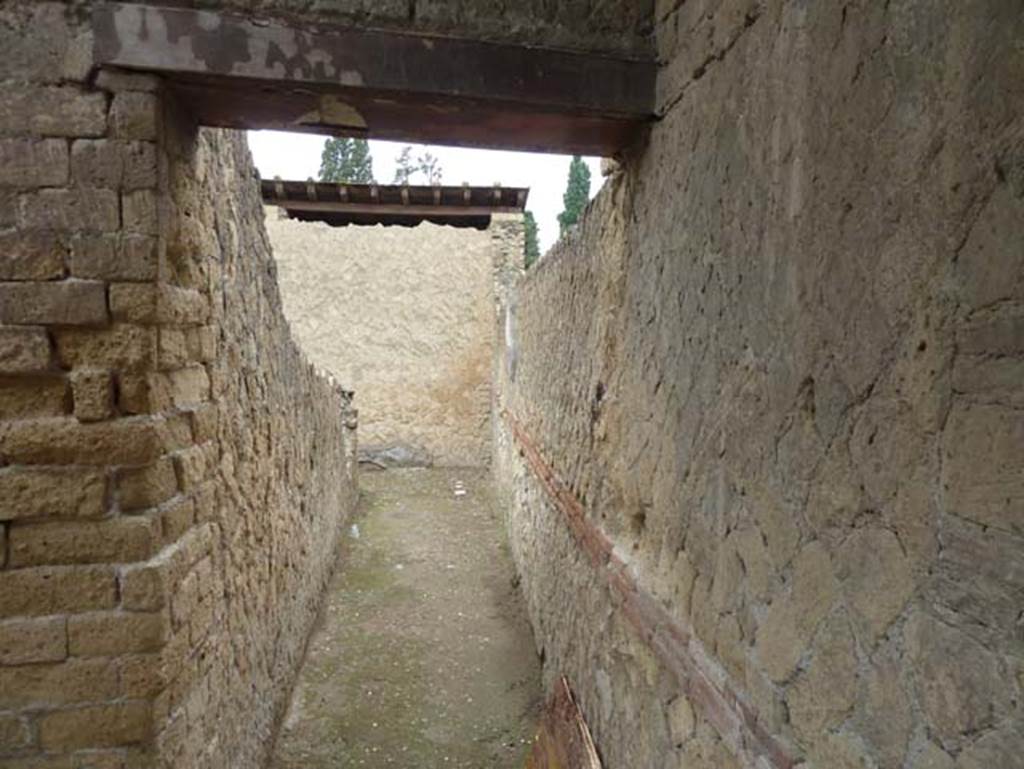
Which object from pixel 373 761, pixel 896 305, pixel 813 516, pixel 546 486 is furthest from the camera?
pixel 546 486

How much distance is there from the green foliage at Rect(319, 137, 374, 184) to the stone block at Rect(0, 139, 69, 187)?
103ft

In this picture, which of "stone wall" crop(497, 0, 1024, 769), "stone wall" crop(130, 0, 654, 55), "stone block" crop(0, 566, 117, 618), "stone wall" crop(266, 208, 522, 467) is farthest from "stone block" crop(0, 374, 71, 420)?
"stone wall" crop(266, 208, 522, 467)

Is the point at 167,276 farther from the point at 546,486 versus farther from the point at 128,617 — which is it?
the point at 546,486

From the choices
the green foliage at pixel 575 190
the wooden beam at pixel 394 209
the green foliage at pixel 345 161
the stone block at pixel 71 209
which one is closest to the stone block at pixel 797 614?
the stone block at pixel 71 209

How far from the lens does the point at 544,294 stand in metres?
5.40

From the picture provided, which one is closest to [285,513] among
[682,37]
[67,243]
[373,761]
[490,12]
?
[373,761]

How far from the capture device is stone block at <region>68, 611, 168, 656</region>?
79.9 inches

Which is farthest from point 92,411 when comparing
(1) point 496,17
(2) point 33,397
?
(1) point 496,17

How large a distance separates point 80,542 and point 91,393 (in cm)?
48

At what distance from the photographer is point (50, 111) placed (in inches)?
75.4

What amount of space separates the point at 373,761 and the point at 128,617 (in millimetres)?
2210

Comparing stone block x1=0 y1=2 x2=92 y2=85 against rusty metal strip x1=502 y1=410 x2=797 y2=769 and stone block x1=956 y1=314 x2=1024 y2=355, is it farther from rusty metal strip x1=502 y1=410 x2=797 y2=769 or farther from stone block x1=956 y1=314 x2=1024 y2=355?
rusty metal strip x1=502 y1=410 x2=797 y2=769

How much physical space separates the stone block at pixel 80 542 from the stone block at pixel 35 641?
186mm

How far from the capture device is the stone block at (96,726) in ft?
6.65
